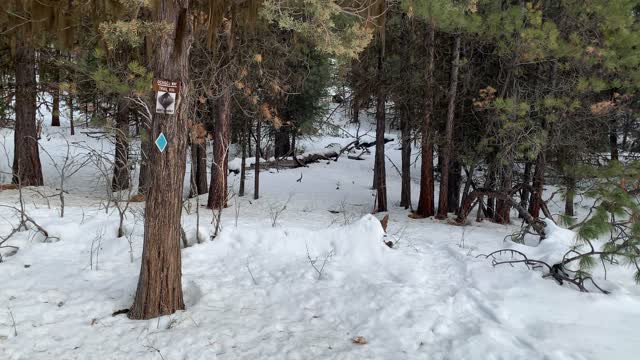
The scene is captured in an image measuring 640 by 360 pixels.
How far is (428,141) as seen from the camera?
10.7 m

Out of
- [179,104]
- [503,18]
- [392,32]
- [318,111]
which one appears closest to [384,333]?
[179,104]

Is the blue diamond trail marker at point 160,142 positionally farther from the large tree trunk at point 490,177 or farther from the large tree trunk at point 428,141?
the large tree trunk at point 490,177

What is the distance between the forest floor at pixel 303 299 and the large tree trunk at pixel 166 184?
0.97 feet

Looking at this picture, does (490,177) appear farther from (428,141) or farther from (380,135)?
(380,135)

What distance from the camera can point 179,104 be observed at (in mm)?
4238

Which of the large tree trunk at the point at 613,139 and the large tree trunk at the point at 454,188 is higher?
the large tree trunk at the point at 613,139

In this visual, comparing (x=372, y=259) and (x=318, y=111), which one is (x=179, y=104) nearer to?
(x=372, y=259)

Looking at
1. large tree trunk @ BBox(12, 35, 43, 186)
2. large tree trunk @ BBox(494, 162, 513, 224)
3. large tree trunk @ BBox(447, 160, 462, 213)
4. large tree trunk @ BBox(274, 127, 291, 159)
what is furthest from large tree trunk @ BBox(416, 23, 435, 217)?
large tree trunk @ BBox(12, 35, 43, 186)

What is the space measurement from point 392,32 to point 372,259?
23.6 ft

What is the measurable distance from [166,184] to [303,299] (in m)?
1.98

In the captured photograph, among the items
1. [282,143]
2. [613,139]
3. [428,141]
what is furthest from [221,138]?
[613,139]

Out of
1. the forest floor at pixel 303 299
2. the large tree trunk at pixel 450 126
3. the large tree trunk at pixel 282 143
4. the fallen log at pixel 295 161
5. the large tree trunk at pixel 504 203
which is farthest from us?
the fallen log at pixel 295 161

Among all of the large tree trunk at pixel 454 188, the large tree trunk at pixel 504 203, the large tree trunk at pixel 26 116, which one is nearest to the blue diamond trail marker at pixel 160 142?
the large tree trunk at pixel 504 203

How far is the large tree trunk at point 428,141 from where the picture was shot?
10258 mm
